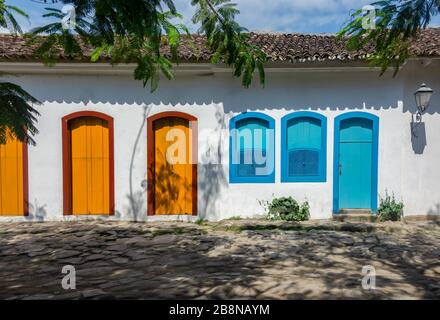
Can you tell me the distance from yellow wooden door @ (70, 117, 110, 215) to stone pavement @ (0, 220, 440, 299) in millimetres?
568

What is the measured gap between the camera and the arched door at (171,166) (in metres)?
8.51

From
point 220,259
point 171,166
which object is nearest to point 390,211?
point 220,259

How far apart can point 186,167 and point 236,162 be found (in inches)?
50.5

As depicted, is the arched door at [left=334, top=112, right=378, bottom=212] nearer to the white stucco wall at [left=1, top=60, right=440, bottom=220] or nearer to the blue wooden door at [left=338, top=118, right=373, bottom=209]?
the blue wooden door at [left=338, top=118, right=373, bottom=209]

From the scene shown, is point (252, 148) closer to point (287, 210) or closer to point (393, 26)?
point (287, 210)

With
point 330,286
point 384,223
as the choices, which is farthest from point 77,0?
point 384,223

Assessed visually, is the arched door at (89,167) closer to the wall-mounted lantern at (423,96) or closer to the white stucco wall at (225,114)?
the white stucco wall at (225,114)

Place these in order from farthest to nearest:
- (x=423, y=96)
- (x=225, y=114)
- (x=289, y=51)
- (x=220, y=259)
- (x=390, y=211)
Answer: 1. (x=225, y=114)
2. (x=390, y=211)
3. (x=423, y=96)
4. (x=289, y=51)
5. (x=220, y=259)

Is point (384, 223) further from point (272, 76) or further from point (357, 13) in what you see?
point (357, 13)

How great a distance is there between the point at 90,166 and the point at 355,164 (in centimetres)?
667

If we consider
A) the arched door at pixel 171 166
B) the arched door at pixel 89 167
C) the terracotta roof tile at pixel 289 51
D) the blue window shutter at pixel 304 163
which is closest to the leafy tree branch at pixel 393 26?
the terracotta roof tile at pixel 289 51

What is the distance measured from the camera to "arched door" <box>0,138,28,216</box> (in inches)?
329

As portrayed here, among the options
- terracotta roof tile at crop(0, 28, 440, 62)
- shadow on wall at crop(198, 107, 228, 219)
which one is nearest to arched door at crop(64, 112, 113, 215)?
terracotta roof tile at crop(0, 28, 440, 62)

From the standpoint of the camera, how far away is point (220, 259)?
554cm
